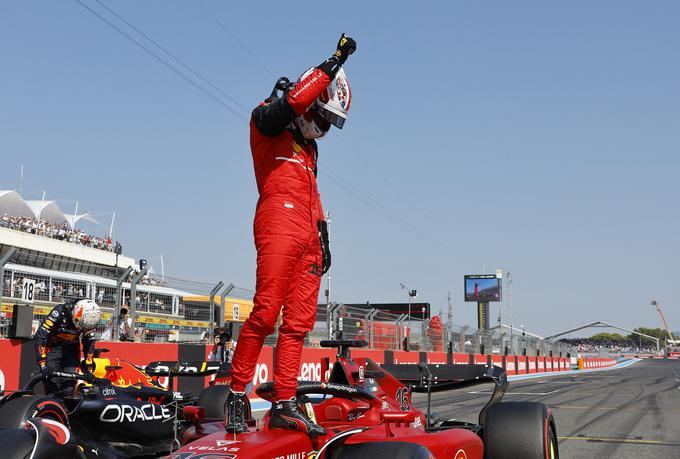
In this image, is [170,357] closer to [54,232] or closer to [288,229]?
Result: [288,229]

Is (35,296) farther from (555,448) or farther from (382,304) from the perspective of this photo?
(382,304)

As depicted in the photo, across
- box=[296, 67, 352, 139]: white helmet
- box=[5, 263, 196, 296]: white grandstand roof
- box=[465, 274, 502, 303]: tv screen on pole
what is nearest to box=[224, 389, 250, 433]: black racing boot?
box=[296, 67, 352, 139]: white helmet

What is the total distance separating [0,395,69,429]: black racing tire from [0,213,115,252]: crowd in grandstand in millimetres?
47134

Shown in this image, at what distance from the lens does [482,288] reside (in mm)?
89688

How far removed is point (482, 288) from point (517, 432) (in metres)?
87.2

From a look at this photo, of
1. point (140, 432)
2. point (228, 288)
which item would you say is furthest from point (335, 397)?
point (228, 288)

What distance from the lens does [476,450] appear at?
4.07 metres

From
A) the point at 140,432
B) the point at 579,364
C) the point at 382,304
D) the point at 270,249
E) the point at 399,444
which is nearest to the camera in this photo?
the point at 399,444

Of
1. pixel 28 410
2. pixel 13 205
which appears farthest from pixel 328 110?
pixel 13 205

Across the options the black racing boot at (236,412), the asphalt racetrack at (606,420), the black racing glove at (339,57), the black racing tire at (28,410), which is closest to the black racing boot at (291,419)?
the black racing boot at (236,412)

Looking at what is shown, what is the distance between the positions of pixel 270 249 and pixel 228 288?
9.52 meters

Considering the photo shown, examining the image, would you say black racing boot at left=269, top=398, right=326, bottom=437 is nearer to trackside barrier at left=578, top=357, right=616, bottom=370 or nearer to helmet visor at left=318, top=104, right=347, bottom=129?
helmet visor at left=318, top=104, right=347, bottom=129

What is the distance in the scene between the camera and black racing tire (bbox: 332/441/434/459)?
123 inches

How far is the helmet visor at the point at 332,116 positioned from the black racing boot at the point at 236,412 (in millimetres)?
1451
